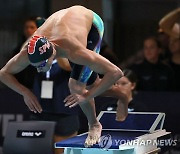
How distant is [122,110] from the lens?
4949mm

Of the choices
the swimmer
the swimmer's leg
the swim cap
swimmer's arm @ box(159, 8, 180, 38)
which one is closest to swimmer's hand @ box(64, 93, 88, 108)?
the swimmer

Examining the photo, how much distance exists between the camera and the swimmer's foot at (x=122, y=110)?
4914mm

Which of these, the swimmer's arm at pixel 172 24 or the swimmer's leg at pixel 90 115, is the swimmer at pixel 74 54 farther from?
the swimmer's arm at pixel 172 24

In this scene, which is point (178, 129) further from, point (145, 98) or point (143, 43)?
point (143, 43)

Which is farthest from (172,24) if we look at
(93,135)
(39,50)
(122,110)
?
(39,50)

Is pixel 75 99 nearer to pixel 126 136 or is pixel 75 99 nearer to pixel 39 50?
pixel 39 50

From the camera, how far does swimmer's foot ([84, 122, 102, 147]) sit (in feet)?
14.1

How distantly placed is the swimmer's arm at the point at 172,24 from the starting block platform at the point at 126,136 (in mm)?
1013

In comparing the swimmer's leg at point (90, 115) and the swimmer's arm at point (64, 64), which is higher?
the swimmer's arm at point (64, 64)

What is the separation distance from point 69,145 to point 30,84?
1.43 meters

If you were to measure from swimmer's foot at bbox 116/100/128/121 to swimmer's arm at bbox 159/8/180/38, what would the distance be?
97 centimetres

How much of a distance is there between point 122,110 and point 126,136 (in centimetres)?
39

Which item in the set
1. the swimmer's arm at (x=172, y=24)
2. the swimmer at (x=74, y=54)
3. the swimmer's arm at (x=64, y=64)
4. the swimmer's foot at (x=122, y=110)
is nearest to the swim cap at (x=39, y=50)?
the swimmer at (x=74, y=54)

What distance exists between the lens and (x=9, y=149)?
4.94 m
